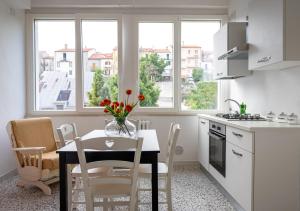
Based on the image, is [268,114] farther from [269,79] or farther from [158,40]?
[158,40]

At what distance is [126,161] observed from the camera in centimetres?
211

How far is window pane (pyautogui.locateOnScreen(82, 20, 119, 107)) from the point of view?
4.78m

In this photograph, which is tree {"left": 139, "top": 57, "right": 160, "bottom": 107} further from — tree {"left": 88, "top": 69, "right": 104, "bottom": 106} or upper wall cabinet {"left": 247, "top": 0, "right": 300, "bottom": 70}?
upper wall cabinet {"left": 247, "top": 0, "right": 300, "bottom": 70}

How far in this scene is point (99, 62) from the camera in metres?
4.82

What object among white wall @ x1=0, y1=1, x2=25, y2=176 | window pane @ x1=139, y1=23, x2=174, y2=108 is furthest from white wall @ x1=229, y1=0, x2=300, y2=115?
white wall @ x1=0, y1=1, x2=25, y2=176

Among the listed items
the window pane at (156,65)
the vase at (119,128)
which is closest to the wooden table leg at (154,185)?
the vase at (119,128)

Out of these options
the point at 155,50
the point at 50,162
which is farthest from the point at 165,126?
the point at 50,162

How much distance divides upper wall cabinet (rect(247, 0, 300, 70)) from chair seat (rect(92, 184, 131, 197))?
1.68 metres

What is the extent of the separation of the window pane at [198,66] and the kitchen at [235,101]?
98 millimetres

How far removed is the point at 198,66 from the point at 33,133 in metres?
2.82

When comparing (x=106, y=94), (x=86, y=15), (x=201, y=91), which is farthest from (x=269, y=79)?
(x=86, y=15)

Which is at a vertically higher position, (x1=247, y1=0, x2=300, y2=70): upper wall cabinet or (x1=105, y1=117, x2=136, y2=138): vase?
(x1=247, y1=0, x2=300, y2=70): upper wall cabinet

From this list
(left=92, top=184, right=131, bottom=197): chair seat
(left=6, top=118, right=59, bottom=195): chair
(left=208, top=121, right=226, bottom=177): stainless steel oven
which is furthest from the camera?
(left=6, top=118, right=59, bottom=195): chair

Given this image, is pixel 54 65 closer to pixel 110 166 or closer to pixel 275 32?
pixel 110 166
